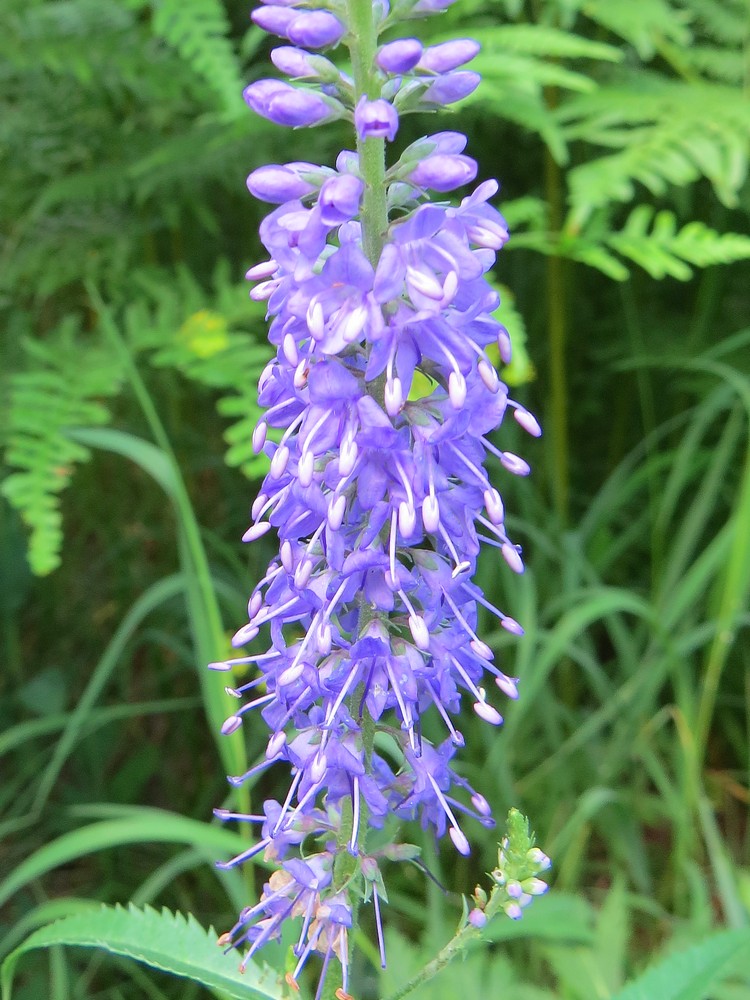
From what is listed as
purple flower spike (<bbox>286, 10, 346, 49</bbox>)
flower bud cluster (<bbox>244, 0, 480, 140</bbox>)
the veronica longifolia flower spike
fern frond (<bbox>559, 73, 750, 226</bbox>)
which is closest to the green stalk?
fern frond (<bbox>559, 73, 750, 226</bbox>)

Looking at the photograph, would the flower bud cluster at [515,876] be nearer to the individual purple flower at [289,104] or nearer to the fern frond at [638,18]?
the individual purple flower at [289,104]

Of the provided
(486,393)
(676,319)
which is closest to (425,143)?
(486,393)

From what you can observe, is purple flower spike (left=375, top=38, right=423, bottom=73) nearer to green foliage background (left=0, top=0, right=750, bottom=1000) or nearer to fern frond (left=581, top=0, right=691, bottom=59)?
green foliage background (left=0, top=0, right=750, bottom=1000)

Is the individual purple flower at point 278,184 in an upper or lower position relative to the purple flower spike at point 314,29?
lower

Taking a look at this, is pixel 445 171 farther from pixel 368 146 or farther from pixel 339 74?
pixel 339 74

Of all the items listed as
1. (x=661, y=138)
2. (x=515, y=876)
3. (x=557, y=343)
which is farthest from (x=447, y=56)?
(x=557, y=343)

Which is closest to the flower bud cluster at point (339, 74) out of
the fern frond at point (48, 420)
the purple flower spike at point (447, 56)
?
the purple flower spike at point (447, 56)

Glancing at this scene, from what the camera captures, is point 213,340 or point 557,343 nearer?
point 213,340
